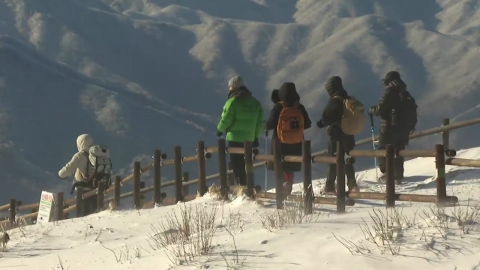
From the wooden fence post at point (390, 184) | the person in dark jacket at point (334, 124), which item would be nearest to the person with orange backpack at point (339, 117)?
the person in dark jacket at point (334, 124)

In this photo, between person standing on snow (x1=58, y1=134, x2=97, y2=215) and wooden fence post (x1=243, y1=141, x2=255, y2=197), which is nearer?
wooden fence post (x1=243, y1=141, x2=255, y2=197)

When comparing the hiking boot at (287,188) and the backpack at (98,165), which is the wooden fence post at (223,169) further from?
the backpack at (98,165)

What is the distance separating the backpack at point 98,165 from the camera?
1255 cm

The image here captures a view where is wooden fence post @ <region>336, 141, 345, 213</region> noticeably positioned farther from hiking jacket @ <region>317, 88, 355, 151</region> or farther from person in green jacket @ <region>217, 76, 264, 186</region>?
person in green jacket @ <region>217, 76, 264, 186</region>

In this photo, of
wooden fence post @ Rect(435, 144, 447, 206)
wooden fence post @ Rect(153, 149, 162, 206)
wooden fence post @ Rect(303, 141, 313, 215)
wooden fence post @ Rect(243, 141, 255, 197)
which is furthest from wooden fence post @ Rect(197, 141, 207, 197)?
wooden fence post @ Rect(435, 144, 447, 206)

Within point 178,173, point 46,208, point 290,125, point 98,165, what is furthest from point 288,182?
point 46,208

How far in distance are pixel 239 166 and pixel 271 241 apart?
4.07 metres

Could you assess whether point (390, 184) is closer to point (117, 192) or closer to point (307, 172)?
point (307, 172)

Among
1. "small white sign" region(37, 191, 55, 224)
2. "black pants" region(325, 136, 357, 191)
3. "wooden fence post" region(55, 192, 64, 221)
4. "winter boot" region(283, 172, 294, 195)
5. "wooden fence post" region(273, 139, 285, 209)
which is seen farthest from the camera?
"wooden fence post" region(55, 192, 64, 221)

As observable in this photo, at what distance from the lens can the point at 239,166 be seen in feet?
37.0

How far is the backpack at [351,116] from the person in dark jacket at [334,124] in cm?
7

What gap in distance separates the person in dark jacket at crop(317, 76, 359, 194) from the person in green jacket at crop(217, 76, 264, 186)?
908mm

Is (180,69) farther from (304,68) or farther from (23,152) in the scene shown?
(23,152)

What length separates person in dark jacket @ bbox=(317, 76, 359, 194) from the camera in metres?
10.7
